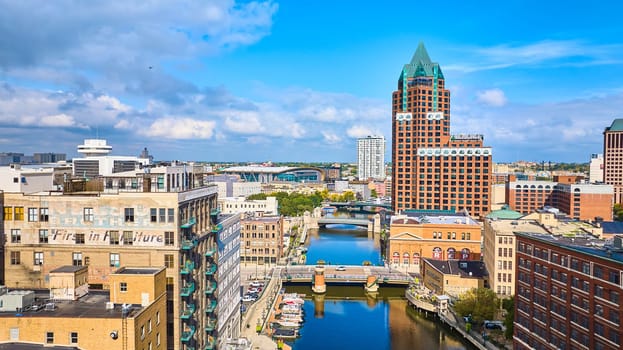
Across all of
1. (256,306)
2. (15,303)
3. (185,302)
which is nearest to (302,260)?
(256,306)

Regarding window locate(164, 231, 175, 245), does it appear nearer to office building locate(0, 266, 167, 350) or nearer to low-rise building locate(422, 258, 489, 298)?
office building locate(0, 266, 167, 350)

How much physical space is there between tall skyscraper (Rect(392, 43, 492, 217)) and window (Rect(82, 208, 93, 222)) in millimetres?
130954

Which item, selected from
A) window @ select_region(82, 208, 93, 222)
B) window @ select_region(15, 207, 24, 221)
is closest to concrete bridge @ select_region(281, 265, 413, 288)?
window @ select_region(82, 208, 93, 222)

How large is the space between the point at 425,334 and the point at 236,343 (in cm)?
3324

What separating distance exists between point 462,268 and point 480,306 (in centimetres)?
2425

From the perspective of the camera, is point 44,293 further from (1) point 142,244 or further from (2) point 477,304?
(2) point 477,304

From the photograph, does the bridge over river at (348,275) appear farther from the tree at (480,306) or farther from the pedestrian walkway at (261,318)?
the tree at (480,306)

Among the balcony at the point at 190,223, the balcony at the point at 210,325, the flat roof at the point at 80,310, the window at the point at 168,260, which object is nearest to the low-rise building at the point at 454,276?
the balcony at the point at 210,325

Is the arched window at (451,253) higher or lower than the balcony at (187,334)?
lower

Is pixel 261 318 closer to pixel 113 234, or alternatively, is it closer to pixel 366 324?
pixel 366 324

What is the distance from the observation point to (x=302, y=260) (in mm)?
129750

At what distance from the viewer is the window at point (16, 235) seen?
4269 cm

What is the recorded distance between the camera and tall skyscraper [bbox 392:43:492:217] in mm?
156250

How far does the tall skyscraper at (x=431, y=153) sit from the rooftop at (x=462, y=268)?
186 feet
